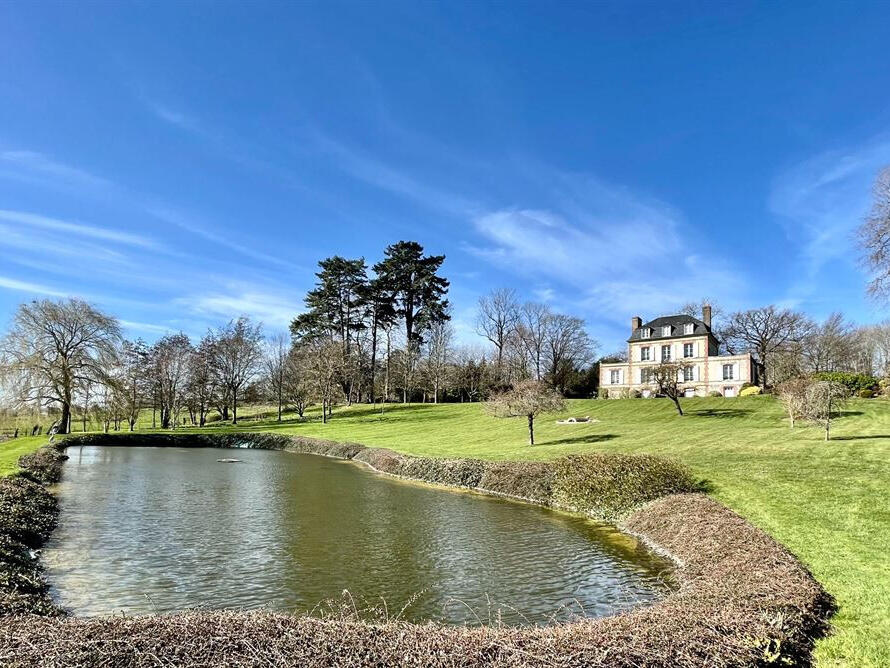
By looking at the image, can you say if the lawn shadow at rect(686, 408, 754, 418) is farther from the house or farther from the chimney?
the chimney

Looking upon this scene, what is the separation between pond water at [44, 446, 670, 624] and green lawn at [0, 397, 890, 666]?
309 centimetres

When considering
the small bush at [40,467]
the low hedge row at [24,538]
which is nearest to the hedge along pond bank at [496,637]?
the low hedge row at [24,538]

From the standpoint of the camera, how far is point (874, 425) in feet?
87.7

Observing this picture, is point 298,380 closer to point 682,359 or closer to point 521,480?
point 682,359

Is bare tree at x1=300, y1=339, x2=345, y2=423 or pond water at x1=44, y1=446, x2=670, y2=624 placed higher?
bare tree at x1=300, y1=339, x2=345, y2=423

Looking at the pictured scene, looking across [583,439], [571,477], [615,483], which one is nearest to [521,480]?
[571,477]

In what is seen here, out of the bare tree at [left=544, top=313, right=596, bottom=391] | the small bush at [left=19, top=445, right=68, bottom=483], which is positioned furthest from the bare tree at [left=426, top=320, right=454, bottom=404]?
the small bush at [left=19, top=445, right=68, bottom=483]

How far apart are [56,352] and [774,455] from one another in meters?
48.9

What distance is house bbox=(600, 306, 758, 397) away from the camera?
163 ft

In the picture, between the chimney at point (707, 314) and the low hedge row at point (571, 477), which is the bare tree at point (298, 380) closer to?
the low hedge row at point (571, 477)

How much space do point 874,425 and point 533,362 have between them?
47.5 metres

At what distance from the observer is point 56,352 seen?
42.7 m

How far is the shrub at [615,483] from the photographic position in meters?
16.7

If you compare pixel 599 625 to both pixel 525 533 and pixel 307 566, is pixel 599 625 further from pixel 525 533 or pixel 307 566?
pixel 525 533
